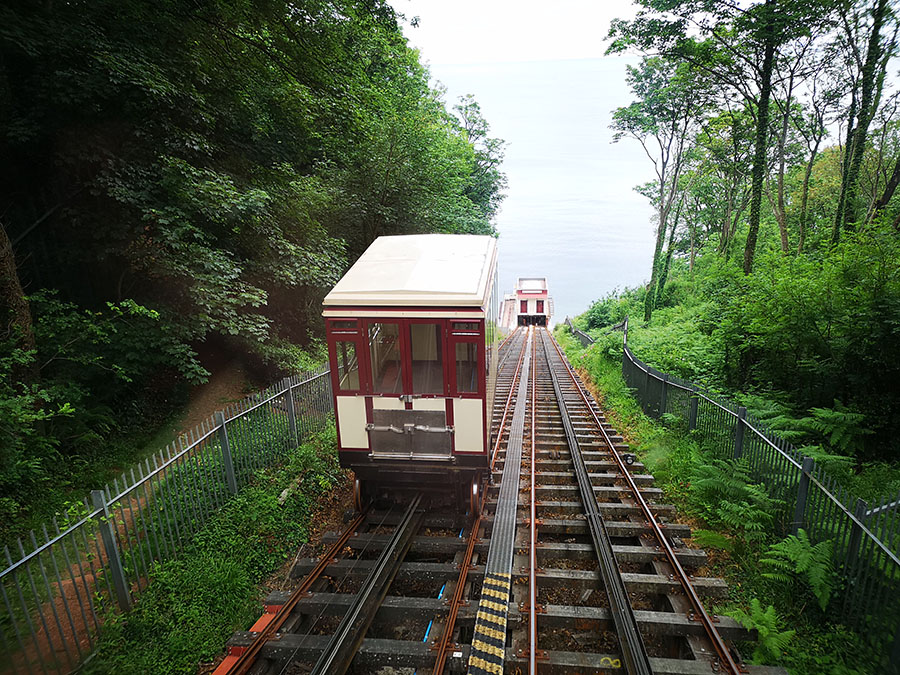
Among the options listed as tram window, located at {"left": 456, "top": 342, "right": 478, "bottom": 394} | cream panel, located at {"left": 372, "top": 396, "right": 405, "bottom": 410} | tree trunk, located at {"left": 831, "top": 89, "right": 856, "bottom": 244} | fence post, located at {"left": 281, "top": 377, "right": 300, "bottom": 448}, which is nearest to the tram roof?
tram window, located at {"left": 456, "top": 342, "right": 478, "bottom": 394}

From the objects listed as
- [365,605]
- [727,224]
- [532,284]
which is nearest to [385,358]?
[365,605]

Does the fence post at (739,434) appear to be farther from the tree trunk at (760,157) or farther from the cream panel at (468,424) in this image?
the tree trunk at (760,157)

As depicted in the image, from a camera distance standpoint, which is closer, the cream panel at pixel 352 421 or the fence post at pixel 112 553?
the fence post at pixel 112 553

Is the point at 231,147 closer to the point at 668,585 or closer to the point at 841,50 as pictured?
the point at 668,585

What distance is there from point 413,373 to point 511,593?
321cm

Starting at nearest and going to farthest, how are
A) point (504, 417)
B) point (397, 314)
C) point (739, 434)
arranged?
point (397, 314) < point (739, 434) < point (504, 417)

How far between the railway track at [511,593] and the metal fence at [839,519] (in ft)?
3.59

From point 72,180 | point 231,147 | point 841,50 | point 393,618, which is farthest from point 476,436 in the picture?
point 841,50

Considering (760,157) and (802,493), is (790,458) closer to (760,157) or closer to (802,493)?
(802,493)

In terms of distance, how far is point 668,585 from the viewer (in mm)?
5078

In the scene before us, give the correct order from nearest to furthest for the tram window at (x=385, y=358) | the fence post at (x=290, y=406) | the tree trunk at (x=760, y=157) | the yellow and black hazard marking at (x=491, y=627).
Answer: the yellow and black hazard marking at (x=491, y=627)
the tram window at (x=385, y=358)
the fence post at (x=290, y=406)
the tree trunk at (x=760, y=157)

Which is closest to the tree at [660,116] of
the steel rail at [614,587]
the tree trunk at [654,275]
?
the tree trunk at [654,275]

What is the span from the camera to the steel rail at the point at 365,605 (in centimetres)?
404

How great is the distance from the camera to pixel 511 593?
501 cm
